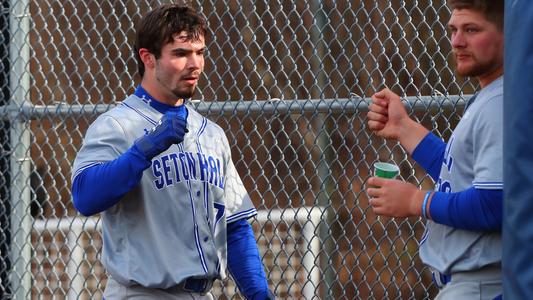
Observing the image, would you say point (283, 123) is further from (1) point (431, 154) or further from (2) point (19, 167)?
(1) point (431, 154)

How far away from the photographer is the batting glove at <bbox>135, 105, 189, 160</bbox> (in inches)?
133

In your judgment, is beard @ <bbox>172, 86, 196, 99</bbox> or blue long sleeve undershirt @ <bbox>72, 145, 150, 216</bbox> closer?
blue long sleeve undershirt @ <bbox>72, 145, 150, 216</bbox>

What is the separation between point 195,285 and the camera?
3650 millimetres

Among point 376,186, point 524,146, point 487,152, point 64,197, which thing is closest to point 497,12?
point 487,152

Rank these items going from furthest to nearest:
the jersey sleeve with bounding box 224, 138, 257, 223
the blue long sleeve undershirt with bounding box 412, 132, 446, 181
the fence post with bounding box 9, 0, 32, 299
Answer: the fence post with bounding box 9, 0, 32, 299 → the jersey sleeve with bounding box 224, 138, 257, 223 → the blue long sleeve undershirt with bounding box 412, 132, 446, 181

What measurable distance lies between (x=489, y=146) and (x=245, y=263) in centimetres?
125

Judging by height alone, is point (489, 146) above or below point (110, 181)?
above

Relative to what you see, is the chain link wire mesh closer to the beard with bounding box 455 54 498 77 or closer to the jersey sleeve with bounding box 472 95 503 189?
the beard with bounding box 455 54 498 77

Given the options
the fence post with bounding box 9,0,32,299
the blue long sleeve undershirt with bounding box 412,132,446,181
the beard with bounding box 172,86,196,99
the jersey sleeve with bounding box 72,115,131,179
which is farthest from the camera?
the fence post with bounding box 9,0,32,299

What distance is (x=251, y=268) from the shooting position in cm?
379

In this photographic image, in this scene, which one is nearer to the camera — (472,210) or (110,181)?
(472,210)

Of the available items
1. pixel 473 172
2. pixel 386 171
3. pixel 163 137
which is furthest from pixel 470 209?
pixel 163 137

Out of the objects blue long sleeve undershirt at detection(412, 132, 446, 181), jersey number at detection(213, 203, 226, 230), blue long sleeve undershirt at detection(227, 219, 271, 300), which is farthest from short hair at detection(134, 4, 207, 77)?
blue long sleeve undershirt at detection(412, 132, 446, 181)

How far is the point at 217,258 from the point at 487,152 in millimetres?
1208
